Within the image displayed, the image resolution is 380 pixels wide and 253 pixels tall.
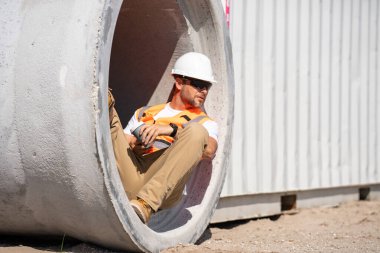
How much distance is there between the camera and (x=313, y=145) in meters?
7.79

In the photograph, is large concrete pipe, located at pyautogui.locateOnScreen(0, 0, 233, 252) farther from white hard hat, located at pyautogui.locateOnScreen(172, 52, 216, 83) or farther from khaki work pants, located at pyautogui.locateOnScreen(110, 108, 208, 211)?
white hard hat, located at pyautogui.locateOnScreen(172, 52, 216, 83)

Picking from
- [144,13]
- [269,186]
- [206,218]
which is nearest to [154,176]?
[206,218]

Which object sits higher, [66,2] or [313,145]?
[66,2]

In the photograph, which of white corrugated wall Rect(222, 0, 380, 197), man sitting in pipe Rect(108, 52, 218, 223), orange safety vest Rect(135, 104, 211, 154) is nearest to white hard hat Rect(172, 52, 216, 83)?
man sitting in pipe Rect(108, 52, 218, 223)

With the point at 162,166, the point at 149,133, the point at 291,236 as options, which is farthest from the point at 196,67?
the point at 291,236

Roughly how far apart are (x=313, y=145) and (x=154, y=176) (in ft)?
10.8

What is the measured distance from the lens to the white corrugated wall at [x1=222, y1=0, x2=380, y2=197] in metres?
6.93

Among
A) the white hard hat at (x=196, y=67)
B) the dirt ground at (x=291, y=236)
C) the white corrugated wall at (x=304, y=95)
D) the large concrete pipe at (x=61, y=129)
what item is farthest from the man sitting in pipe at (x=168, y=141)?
the white corrugated wall at (x=304, y=95)

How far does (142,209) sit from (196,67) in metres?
1.20

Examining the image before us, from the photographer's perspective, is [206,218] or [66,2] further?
[206,218]

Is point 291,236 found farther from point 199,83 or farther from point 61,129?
point 61,129

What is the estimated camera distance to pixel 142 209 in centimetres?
470

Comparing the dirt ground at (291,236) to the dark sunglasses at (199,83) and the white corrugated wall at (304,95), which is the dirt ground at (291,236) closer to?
the white corrugated wall at (304,95)

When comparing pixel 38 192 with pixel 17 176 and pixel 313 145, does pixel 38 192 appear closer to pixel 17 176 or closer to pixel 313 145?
pixel 17 176
